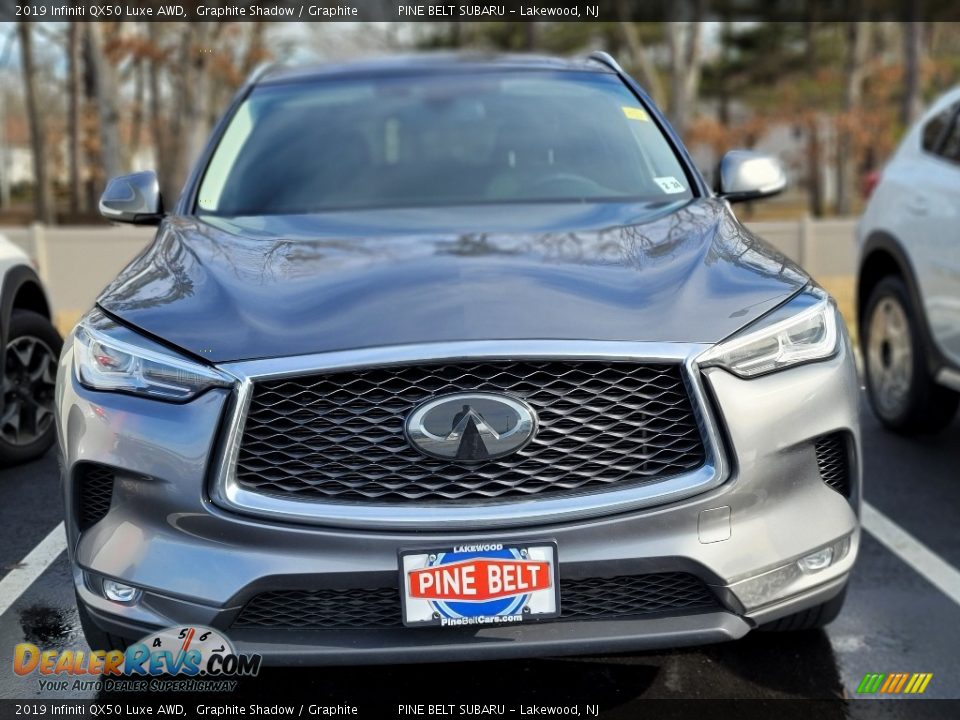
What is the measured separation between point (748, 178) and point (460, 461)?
6.32 feet

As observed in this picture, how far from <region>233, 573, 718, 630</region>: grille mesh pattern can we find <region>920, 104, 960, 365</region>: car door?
111 inches

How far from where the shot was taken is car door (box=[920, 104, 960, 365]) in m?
4.76

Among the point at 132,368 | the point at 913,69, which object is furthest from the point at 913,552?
the point at 913,69

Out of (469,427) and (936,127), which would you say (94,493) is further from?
(936,127)

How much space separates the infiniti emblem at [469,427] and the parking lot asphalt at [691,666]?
874 mm

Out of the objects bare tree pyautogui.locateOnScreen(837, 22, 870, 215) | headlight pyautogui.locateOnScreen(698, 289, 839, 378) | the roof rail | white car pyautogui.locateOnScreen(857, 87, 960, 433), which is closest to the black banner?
bare tree pyautogui.locateOnScreen(837, 22, 870, 215)

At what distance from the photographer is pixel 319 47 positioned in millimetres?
35875

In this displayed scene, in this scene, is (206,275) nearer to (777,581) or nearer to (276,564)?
(276,564)

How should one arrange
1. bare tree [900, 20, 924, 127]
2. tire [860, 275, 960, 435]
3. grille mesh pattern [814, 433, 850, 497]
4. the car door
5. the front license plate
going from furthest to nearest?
bare tree [900, 20, 924, 127], tire [860, 275, 960, 435], the car door, grille mesh pattern [814, 433, 850, 497], the front license plate

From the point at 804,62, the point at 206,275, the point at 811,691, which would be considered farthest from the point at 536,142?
the point at 804,62

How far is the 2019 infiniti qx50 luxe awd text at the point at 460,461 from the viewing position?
7.84 feet

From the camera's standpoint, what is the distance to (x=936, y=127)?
548 cm

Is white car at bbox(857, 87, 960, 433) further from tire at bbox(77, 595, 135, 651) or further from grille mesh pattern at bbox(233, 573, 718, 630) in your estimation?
tire at bbox(77, 595, 135, 651)

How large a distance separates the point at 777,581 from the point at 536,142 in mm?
2010
